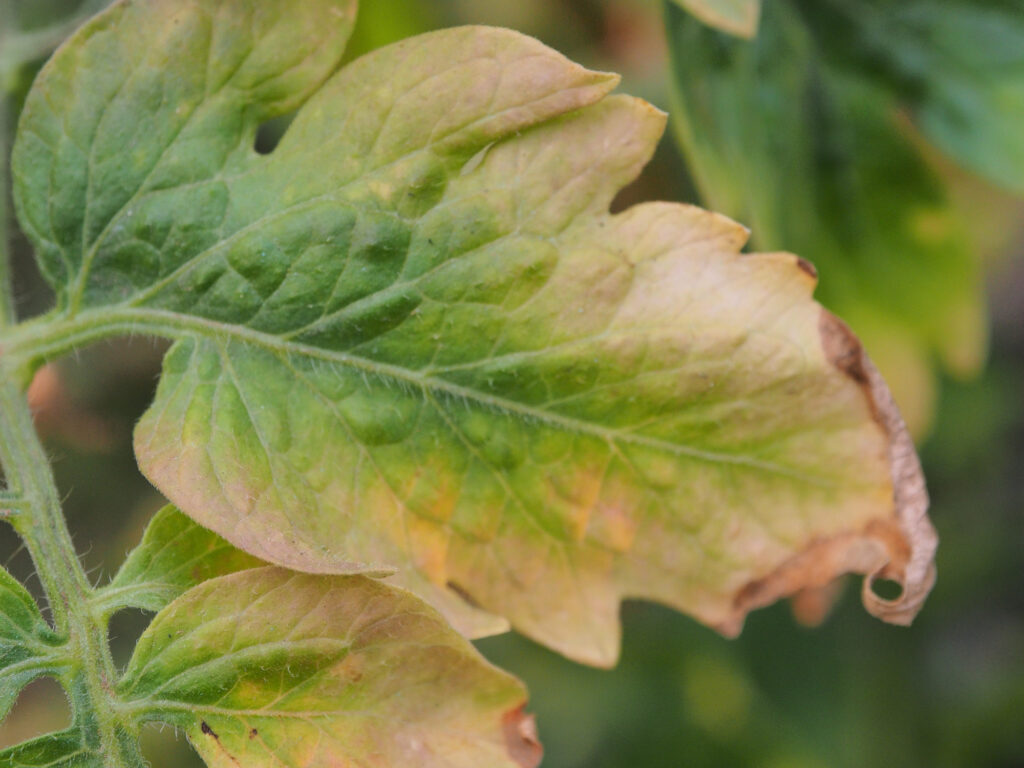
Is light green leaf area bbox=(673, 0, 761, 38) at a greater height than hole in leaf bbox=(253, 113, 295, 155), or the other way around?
light green leaf area bbox=(673, 0, 761, 38)

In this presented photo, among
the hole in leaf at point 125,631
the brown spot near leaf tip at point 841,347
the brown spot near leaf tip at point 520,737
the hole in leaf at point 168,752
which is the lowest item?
the hole in leaf at point 168,752

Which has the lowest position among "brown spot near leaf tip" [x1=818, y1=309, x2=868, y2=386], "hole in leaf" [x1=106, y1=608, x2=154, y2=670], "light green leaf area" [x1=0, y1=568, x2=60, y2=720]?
"hole in leaf" [x1=106, y1=608, x2=154, y2=670]

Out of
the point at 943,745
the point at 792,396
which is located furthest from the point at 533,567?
the point at 943,745

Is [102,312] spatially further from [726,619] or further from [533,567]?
[726,619]

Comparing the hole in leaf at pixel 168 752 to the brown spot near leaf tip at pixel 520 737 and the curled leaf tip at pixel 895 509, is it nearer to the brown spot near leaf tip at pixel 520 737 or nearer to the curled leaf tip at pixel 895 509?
the brown spot near leaf tip at pixel 520 737

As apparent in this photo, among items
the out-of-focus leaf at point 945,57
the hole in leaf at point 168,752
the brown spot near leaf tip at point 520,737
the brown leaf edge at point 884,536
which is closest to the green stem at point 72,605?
the brown spot near leaf tip at point 520,737

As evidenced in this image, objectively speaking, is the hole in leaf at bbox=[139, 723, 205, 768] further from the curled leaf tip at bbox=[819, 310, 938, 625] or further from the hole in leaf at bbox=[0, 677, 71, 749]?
the curled leaf tip at bbox=[819, 310, 938, 625]

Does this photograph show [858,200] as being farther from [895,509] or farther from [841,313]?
[895,509]

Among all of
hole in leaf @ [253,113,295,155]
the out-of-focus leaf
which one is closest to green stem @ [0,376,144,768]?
the out-of-focus leaf

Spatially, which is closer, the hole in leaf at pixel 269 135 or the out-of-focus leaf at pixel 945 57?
the out-of-focus leaf at pixel 945 57
